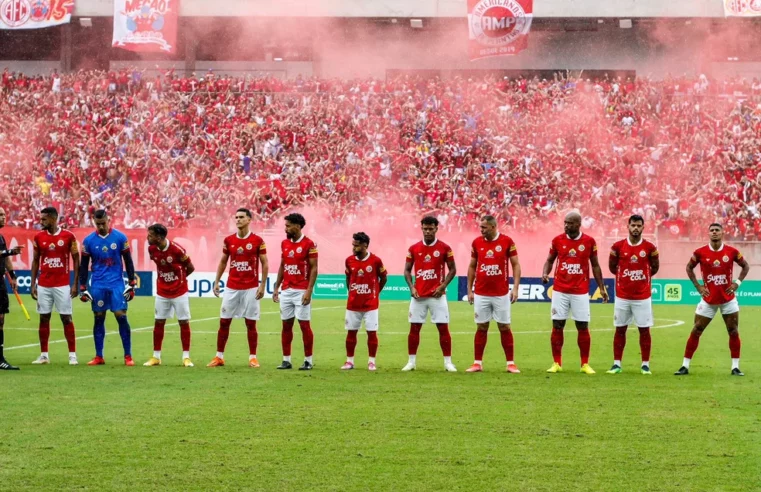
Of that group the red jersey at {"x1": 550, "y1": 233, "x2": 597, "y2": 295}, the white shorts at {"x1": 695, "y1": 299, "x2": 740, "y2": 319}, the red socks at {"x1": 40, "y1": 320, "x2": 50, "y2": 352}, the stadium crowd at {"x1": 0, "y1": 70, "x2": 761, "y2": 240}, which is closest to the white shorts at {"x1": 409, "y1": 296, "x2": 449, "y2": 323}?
the red jersey at {"x1": 550, "y1": 233, "x2": 597, "y2": 295}

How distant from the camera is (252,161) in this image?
31.1m

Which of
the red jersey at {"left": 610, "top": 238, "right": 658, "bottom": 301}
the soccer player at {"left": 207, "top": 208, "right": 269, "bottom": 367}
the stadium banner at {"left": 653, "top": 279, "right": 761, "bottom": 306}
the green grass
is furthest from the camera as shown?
the stadium banner at {"left": 653, "top": 279, "right": 761, "bottom": 306}

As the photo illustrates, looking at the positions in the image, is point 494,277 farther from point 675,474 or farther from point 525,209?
point 525,209

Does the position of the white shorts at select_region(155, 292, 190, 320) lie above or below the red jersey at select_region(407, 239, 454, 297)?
below

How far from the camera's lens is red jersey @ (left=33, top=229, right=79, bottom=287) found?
12289mm

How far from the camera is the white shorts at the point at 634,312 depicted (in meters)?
11.8

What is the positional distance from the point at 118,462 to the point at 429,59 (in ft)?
93.8

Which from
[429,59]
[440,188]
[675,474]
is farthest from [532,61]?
[675,474]

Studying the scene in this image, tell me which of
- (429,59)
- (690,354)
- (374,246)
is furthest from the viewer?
(429,59)

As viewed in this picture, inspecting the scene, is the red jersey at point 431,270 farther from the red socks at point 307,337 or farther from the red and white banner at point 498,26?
the red and white banner at point 498,26

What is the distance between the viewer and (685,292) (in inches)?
1008

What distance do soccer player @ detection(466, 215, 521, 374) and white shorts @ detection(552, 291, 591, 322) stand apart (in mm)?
529

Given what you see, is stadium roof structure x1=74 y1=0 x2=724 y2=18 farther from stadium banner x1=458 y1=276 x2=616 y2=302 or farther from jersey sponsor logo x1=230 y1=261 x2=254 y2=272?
jersey sponsor logo x1=230 y1=261 x2=254 y2=272

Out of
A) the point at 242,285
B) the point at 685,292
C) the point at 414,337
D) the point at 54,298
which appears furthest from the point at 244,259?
the point at 685,292
